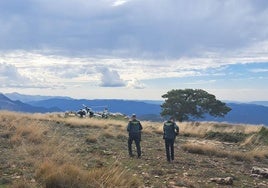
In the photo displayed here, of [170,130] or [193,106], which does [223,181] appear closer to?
[170,130]

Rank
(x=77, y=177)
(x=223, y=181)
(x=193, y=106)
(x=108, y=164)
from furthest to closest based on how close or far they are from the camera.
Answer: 1. (x=193, y=106)
2. (x=108, y=164)
3. (x=223, y=181)
4. (x=77, y=177)

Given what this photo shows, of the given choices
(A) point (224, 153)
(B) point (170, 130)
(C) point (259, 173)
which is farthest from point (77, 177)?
(A) point (224, 153)

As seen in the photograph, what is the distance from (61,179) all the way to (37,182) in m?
0.89

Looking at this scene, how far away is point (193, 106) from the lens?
61.6 m

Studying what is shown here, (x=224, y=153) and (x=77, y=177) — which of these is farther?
(x=224, y=153)

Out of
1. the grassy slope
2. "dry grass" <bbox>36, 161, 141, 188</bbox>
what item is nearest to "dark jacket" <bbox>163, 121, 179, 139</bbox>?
the grassy slope

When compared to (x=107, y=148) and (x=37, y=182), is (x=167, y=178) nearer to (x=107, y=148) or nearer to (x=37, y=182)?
(x=37, y=182)

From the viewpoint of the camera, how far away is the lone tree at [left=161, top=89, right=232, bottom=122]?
2421 inches

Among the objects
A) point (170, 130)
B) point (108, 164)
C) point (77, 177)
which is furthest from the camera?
point (170, 130)

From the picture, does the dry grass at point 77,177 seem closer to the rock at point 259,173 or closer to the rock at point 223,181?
the rock at point 223,181

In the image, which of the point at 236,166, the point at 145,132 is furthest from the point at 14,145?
the point at 145,132

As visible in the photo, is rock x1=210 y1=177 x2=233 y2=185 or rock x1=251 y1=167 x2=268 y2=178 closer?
rock x1=210 y1=177 x2=233 y2=185

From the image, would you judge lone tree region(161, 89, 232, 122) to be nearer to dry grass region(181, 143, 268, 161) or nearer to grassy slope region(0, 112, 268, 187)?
grassy slope region(0, 112, 268, 187)

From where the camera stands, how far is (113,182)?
11.1 meters
